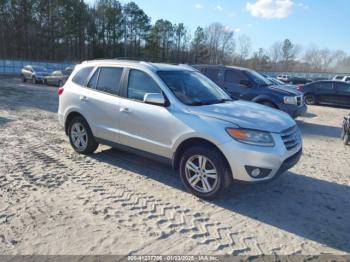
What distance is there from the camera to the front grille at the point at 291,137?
15.1ft

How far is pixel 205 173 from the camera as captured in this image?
15.2 feet

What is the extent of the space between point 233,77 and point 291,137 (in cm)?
698

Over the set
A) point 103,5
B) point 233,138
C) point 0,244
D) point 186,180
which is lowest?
point 0,244

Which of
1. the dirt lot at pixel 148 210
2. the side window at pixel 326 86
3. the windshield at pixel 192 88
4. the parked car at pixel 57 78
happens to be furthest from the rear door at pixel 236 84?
the parked car at pixel 57 78

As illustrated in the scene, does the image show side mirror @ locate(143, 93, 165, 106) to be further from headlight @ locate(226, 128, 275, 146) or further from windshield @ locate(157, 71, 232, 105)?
headlight @ locate(226, 128, 275, 146)

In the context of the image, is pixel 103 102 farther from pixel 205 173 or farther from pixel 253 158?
pixel 253 158

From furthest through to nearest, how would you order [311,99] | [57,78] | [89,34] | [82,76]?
[89,34] → [57,78] → [311,99] → [82,76]

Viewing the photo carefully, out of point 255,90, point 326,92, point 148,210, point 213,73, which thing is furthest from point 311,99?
point 148,210

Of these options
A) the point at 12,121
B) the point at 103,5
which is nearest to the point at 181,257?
the point at 12,121

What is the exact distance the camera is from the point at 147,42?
8025 centimetres

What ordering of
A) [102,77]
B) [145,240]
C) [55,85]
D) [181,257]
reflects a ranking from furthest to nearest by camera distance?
[55,85], [102,77], [145,240], [181,257]

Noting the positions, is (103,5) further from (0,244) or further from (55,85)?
(0,244)

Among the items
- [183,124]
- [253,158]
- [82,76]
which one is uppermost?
[82,76]

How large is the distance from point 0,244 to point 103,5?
7512 cm
